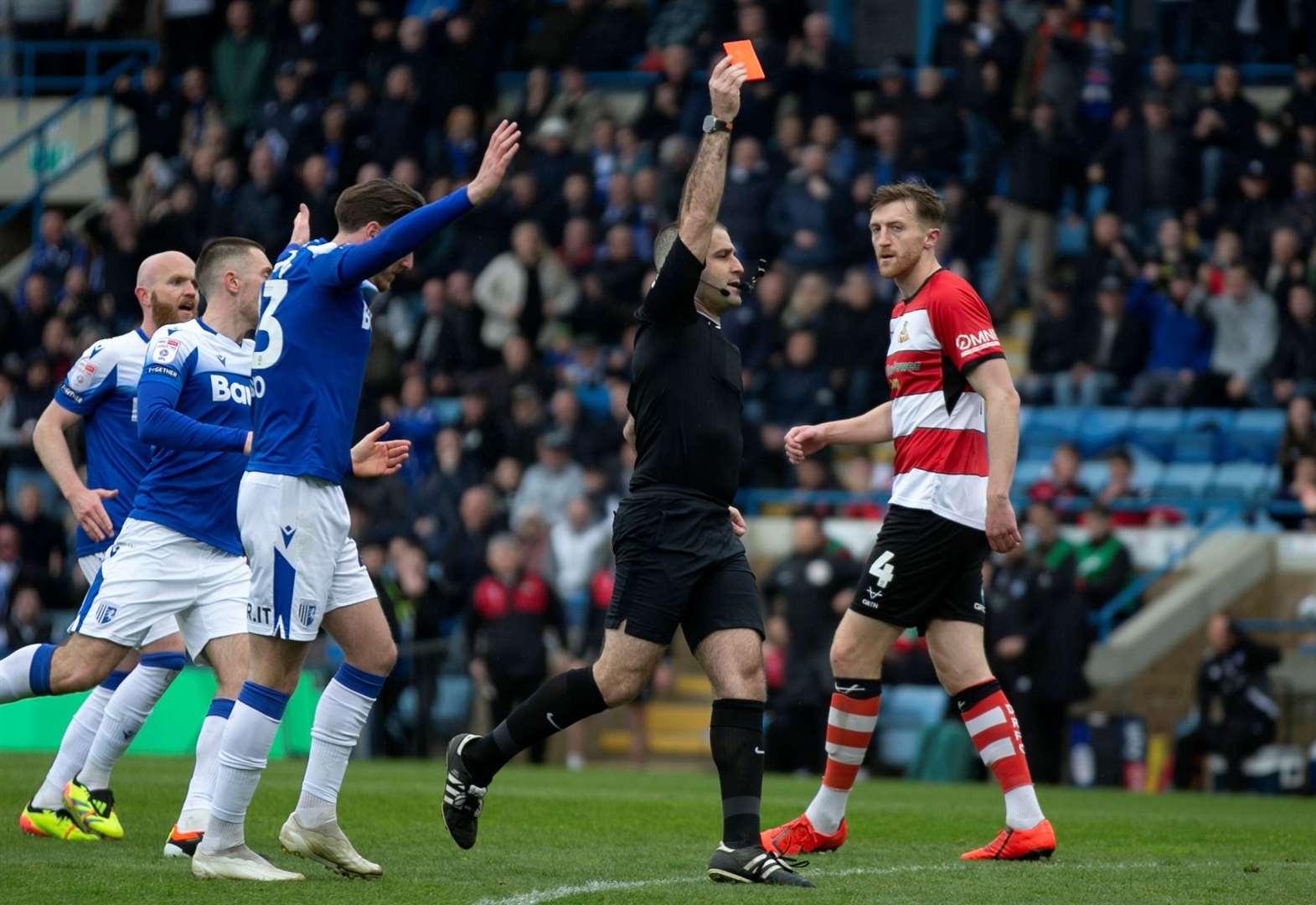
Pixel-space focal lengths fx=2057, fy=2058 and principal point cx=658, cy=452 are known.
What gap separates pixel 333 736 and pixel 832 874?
1908 mm

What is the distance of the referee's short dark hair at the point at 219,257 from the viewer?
333 inches

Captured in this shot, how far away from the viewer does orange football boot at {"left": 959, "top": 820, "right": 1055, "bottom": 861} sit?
811 cm

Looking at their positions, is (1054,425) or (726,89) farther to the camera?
(1054,425)

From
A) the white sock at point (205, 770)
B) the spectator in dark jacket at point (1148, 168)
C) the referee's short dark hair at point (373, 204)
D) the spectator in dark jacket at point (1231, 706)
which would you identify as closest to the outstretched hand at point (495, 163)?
the referee's short dark hair at point (373, 204)

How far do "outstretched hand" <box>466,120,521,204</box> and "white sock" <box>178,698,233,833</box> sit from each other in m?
2.59

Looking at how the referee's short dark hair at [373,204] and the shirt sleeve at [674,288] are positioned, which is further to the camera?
the referee's short dark hair at [373,204]

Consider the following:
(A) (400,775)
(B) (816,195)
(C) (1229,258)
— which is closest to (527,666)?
(A) (400,775)

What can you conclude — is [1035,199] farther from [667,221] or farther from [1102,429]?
[667,221]

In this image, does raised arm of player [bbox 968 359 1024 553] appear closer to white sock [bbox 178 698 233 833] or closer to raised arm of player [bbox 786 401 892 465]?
raised arm of player [bbox 786 401 892 465]

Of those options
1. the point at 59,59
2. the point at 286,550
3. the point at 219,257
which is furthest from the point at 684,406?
the point at 59,59

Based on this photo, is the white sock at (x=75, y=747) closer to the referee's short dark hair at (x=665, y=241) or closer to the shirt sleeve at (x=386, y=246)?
the shirt sleeve at (x=386, y=246)

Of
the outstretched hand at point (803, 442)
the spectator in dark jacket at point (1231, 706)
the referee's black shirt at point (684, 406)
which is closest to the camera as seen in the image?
the referee's black shirt at point (684, 406)

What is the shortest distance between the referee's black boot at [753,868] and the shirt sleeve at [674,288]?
187 cm

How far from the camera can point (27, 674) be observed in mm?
8477
